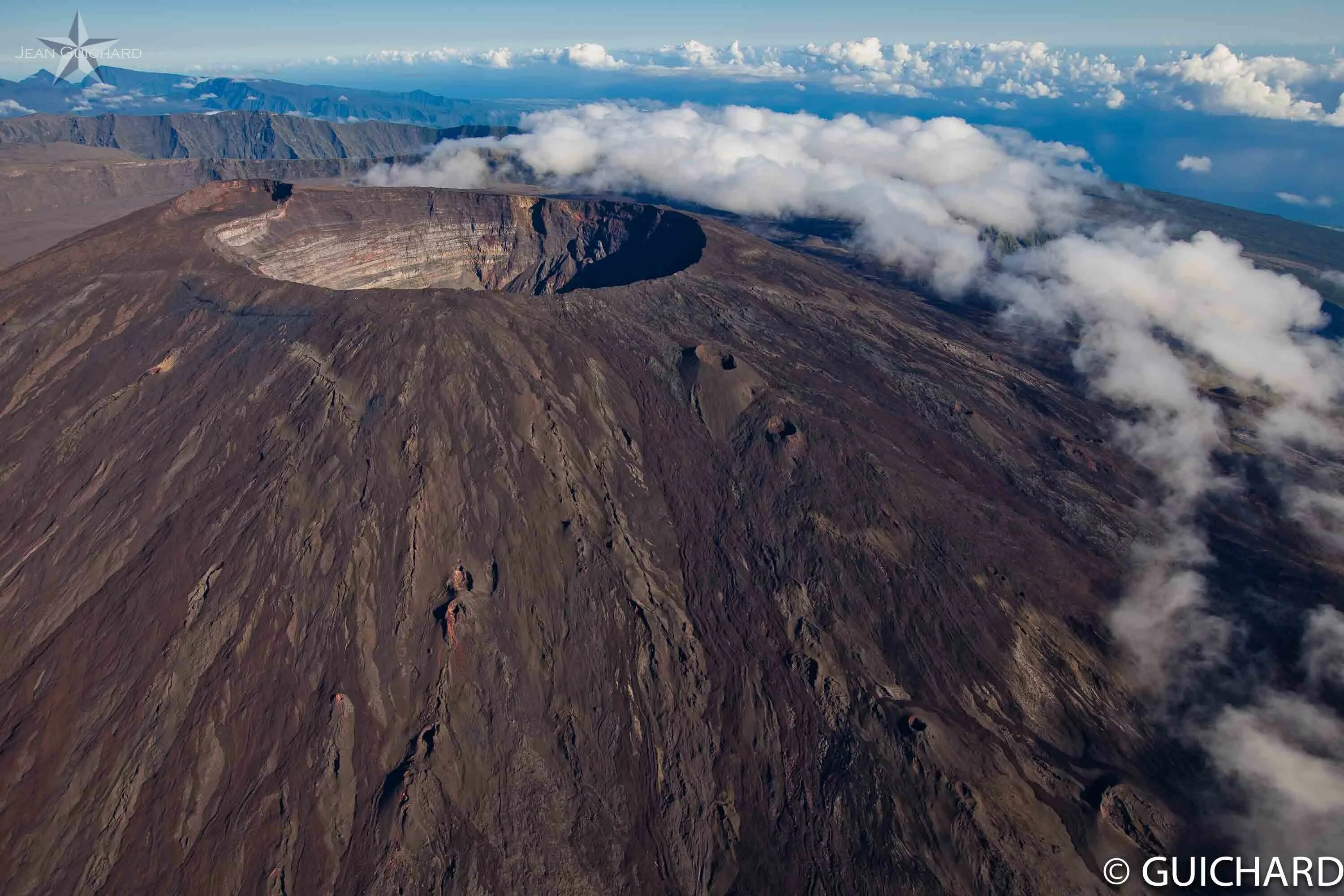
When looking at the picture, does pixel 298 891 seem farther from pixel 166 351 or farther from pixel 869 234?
pixel 869 234

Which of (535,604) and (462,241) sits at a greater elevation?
(462,241)

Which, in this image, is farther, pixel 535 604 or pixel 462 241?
pixel 462 241

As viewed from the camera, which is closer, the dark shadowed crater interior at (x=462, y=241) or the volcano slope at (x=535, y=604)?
the volcano slope at (x=535, y=604)

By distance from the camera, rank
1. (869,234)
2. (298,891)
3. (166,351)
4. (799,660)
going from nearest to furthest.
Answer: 1. (298,891)
2. (799,660)
3. (166,351)
4. (869,234)

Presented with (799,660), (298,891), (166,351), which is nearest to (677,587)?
(799,660)
